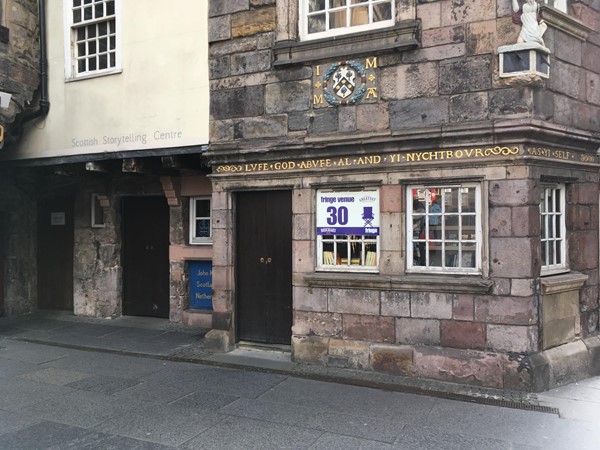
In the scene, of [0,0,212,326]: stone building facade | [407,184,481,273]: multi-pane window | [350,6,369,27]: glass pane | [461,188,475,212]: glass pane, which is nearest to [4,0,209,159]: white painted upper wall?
[0,0,212,326]: stone building facade

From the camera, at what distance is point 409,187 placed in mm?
6797

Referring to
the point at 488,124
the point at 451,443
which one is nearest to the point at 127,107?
the point at 488,124

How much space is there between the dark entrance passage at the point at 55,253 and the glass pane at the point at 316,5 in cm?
700

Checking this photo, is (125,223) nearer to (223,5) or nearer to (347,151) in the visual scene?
(223,5)

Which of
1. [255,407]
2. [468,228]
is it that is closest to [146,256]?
[255,407]

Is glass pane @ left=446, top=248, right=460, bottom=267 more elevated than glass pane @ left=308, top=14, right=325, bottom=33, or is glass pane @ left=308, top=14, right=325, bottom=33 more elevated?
glass pane @ left=308, top=14, right=325, bottom=33

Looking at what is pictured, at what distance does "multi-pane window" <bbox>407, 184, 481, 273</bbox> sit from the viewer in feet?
21.2

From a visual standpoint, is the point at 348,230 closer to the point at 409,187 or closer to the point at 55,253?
the point at 409,187

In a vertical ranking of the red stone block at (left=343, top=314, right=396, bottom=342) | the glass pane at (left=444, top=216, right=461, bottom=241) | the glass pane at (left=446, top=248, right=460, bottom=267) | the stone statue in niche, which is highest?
the stone statue in niche

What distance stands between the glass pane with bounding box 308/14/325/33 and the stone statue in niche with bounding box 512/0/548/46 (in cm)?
256

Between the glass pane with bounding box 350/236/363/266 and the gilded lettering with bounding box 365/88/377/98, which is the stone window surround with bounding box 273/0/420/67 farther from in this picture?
the glass pane with bounding box 350/236/363/266

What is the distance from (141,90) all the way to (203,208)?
254 centimetres

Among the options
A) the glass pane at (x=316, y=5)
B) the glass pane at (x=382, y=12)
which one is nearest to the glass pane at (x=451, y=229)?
the glass pane at (x=382, y=12)

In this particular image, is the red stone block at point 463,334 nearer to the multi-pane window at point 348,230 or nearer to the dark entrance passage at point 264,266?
the multi-pane window at point 348,230
